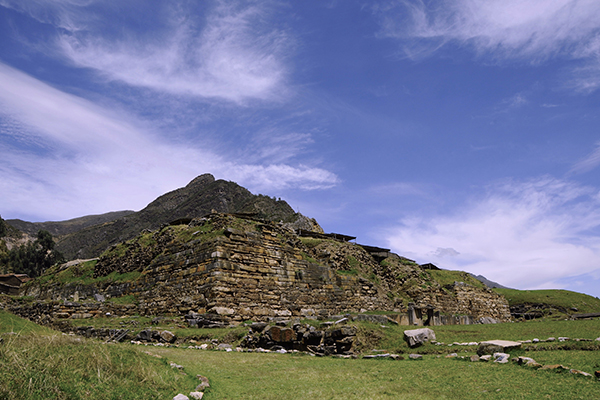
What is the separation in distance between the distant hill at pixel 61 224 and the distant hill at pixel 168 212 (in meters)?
25.8

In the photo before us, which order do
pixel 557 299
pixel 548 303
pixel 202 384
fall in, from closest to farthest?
pixel 202 384 → pixel 548 303 → pixel 557 299

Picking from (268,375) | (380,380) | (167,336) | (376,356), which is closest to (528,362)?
(380,380)

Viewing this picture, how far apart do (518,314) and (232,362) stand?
36198 millimetres

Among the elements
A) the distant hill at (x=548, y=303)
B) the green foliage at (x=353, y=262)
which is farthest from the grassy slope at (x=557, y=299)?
the green foliage at (x=353, y=262)

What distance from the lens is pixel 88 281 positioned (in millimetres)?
23844

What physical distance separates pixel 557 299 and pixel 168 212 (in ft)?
296

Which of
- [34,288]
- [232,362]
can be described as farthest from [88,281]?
[232,362]

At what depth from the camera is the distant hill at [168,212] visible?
8469cm

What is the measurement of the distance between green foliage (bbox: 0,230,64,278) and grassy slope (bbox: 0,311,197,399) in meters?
61.2

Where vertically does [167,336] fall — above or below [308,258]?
below

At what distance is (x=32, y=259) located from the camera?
5900cm

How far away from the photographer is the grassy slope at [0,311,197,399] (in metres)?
4.54

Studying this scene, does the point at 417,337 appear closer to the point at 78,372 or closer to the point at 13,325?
the point at 78,372

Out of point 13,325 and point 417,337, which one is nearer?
point 13,325
